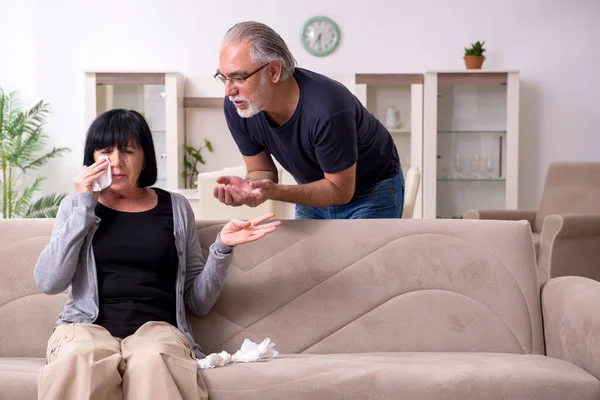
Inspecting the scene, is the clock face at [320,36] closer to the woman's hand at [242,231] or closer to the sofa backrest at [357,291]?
the sofa backrest at [357,291]

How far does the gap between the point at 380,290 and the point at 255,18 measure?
460 centimetres

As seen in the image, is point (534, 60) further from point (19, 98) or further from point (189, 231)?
point (189, 231)

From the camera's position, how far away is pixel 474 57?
20.9 feet

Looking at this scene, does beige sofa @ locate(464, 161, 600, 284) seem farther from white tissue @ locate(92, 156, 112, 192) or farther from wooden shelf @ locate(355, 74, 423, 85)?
white tissue @ locate(92, 156, 112, 192)

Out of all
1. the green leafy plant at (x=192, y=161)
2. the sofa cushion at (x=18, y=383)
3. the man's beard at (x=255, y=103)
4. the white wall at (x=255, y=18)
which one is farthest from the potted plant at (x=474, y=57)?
the sofa cushion at (x=18, y=383)

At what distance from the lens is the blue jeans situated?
2.69 m

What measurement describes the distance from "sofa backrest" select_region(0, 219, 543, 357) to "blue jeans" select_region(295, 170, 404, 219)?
180 millimetres

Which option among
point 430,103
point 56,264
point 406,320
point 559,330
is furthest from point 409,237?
point 430,103

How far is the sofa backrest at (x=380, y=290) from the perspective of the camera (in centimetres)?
242

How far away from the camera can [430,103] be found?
253 inches

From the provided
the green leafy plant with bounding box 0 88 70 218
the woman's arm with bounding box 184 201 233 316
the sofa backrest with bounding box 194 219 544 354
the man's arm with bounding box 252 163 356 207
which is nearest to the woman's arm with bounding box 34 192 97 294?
the woman's arm with bounding box 184 201 233 316

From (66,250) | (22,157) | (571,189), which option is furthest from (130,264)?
(22,157)

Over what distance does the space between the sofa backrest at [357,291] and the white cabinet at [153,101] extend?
398 centimetres

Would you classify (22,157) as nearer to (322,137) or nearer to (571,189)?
(571,189)
